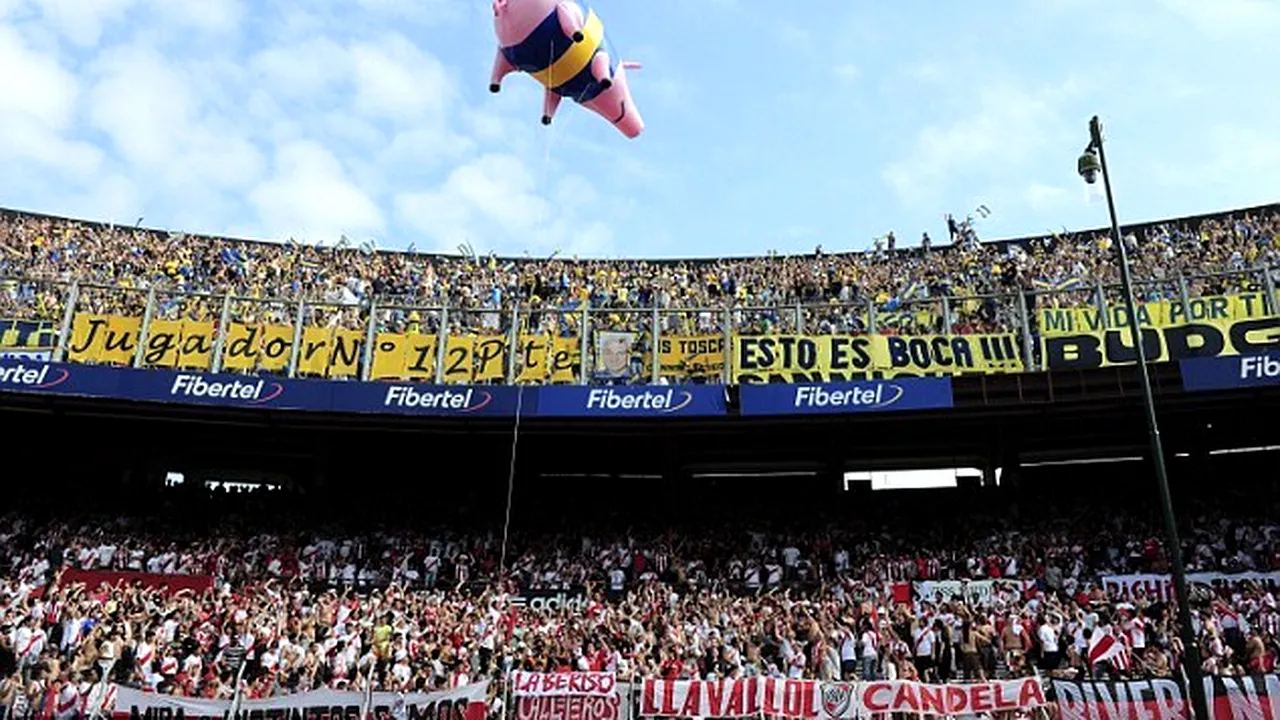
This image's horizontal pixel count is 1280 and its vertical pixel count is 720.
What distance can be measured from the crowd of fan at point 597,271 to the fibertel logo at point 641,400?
7.32 feet

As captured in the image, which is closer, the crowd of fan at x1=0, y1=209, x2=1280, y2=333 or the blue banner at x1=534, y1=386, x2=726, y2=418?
the blue banner at x1=534, y1=386, x2=726, y2=418

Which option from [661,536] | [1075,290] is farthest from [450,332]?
[1075,290]

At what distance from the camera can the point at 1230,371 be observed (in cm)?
2200

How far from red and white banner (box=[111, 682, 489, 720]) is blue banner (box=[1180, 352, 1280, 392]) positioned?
1626 centimetres

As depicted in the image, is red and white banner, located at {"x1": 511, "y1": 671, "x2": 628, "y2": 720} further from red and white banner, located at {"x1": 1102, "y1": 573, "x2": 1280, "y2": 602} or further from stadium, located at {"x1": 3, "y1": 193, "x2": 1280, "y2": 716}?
red and white banner, located at {"x1": 1102, "y1": 573, "x2": 1280, "y2": 602}

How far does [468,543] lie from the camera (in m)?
26.7

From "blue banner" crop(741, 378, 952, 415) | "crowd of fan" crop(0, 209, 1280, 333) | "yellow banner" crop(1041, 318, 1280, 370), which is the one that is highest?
"crowd of fan" crop(0, 209, 1280, 333)

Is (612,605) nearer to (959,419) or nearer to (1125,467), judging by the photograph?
(959,419)

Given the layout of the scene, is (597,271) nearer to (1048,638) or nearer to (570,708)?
(1048,638)

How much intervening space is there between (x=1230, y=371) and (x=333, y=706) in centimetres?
1882

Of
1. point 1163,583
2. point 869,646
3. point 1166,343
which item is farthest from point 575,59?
point 1163,583

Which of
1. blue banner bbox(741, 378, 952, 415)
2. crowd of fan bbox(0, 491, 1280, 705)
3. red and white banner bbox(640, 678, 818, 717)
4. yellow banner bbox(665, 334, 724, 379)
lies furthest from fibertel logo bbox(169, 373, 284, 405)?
red and white banner bbox(640, 678, 818, 717)

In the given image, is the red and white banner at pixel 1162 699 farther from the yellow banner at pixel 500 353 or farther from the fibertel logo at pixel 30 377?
the fibertel logo at pixel 30 377

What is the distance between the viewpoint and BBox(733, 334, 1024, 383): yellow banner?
23875mm
